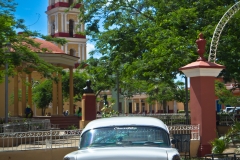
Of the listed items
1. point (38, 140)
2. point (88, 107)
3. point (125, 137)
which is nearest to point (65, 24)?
point (88, 107)

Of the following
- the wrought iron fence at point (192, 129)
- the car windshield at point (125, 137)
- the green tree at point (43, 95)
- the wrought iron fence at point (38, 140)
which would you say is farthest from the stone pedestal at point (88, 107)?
the green tree at point (43, 95)

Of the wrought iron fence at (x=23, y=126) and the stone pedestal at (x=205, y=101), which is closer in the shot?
the stone pedestal at (x=205, y=101)

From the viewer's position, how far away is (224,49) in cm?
2083

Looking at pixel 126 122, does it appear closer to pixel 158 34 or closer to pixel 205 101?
pixel 205 101

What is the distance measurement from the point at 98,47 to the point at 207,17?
671 centimetres

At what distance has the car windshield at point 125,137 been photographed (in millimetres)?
7820

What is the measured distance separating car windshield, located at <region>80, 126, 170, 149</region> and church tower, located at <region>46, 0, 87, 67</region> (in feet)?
155

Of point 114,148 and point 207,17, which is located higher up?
point 207,17

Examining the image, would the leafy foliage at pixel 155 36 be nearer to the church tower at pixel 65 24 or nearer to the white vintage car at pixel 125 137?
the white vintage car at pixel 125 137

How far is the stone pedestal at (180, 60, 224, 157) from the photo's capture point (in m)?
15.3

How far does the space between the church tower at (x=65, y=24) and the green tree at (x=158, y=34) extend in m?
29.4

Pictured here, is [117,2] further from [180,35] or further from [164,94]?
[164,94]

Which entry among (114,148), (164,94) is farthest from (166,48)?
(164,94)

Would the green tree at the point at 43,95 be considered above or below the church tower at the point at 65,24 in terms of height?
below
